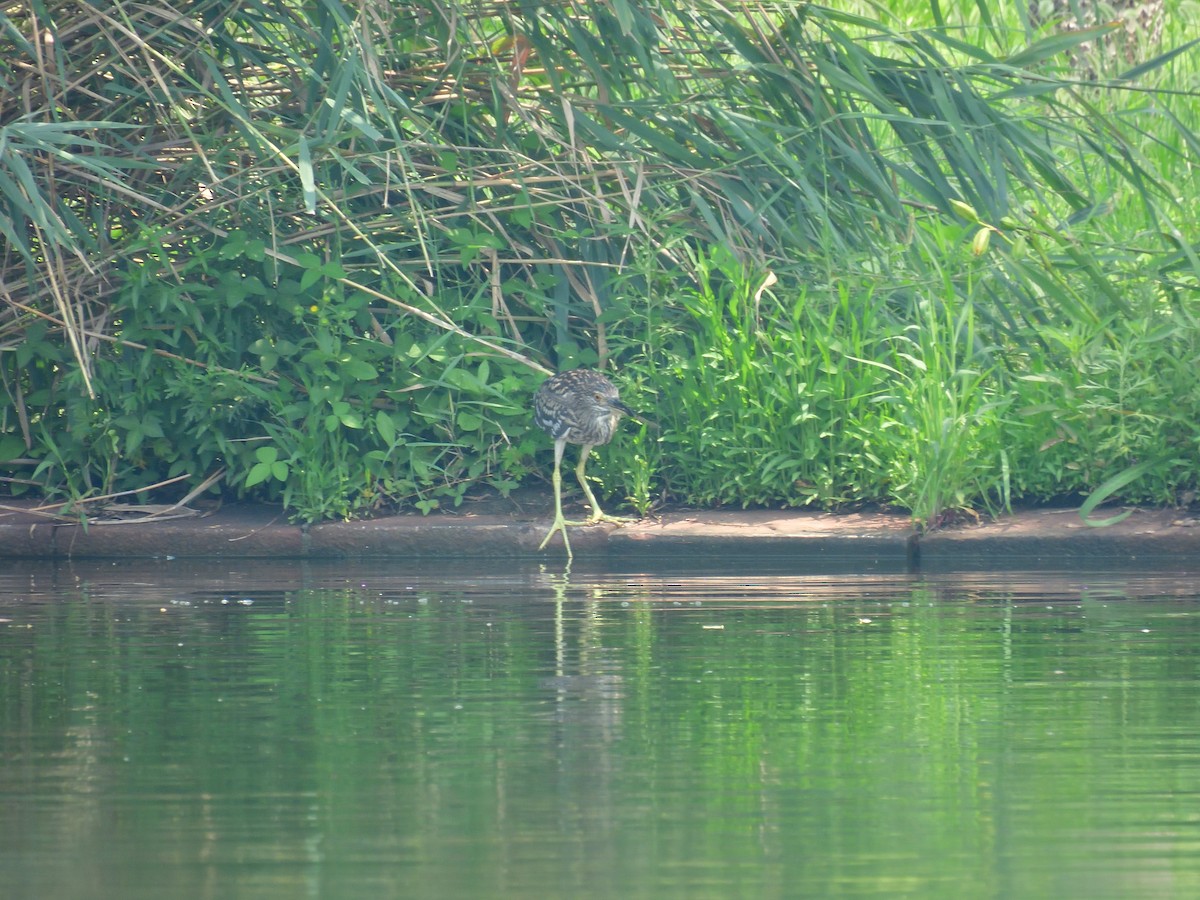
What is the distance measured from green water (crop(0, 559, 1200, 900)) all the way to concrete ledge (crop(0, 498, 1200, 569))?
4.19 feet

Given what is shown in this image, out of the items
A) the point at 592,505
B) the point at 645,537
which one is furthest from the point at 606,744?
the point at 592,505

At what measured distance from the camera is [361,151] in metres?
10.2

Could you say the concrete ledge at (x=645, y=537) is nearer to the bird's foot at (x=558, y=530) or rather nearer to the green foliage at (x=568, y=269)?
the bird's foot at (x=558, y=530)

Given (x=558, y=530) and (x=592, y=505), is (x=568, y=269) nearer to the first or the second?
(x=592, y=505)

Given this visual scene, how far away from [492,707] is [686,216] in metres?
5.75

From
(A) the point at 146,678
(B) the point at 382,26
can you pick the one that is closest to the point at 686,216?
(B) the point at 382,26

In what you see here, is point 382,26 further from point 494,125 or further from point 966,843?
point 966,843

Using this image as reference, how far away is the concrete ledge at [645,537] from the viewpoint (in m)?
9.12

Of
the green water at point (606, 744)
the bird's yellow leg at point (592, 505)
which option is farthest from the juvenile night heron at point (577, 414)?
the green water at point (606, 744)

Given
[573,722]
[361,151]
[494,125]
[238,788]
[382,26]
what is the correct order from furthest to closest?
1. [494,125]
2. [361,151]
3. [382,26]
4. [573,722]
5. [238,788]

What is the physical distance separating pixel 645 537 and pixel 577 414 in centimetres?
67

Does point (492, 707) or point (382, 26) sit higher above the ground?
point (382, 26)

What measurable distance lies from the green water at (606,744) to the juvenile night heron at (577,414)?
1.71 meters

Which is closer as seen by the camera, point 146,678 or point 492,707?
point 492,707
